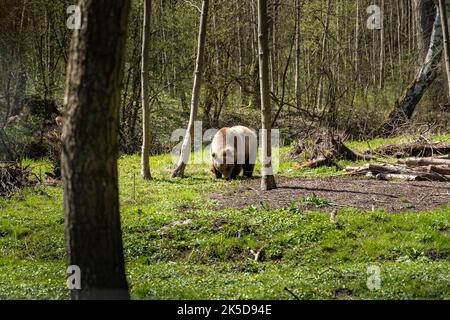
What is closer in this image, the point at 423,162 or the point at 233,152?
the point at 423,162

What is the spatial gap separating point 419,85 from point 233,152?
35.7ft

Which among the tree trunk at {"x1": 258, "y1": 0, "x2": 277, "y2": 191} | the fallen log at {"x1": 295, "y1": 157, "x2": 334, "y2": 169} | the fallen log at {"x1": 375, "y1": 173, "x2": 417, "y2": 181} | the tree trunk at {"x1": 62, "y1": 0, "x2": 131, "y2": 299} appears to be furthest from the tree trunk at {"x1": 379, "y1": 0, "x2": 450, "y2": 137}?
the tree trunk at {"x1": 62, "y1": 0, "x2": 131, "y2": 299}

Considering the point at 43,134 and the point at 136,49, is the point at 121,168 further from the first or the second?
the point at 136,49

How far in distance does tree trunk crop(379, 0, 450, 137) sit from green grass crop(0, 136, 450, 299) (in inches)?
472

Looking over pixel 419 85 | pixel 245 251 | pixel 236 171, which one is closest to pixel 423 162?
pixel 236 171

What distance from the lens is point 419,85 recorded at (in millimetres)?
23344

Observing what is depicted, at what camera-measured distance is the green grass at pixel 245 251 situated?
25.0ft

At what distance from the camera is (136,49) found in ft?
77.9

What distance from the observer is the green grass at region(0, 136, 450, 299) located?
7.62 m

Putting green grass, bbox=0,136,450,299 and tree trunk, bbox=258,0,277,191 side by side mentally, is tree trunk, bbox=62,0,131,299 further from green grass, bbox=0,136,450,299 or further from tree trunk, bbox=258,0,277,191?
tree trunk, bbox=258,0,277,191

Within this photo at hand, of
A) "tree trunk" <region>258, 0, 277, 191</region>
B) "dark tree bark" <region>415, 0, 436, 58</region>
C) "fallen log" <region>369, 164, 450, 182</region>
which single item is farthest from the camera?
"dark tree bark" <region>415, 0, 436, 58</region>

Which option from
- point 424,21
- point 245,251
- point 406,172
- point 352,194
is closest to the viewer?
point 245,251

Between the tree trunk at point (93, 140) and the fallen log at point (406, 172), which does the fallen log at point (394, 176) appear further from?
the tree trunk at point (93, 140)

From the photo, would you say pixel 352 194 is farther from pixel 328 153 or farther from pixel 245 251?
pixel 328 153
